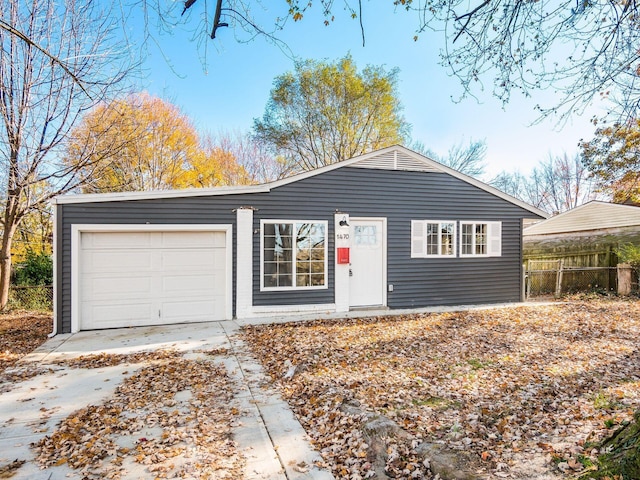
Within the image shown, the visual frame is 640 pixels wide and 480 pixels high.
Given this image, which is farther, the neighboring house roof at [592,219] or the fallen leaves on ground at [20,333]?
the neighboring house roof at [592,219]

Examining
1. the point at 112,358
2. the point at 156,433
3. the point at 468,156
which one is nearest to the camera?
the point at 156,433

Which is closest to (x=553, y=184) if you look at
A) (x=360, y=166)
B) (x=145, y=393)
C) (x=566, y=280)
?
(x=566, y=280)

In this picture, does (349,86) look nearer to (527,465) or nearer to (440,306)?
(440,306)

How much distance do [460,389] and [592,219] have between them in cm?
1507

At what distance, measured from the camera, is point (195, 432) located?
10.2 feet

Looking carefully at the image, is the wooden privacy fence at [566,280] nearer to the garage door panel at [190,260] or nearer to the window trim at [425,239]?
A: the window trim at [425,239]

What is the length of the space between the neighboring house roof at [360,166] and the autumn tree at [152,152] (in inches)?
146

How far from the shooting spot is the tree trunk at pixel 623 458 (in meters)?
1.84

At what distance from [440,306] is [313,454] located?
289 inches

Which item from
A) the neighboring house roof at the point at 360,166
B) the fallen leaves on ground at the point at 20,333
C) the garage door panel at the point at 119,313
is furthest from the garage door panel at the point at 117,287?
the neighboring house roof at the point at 360,166

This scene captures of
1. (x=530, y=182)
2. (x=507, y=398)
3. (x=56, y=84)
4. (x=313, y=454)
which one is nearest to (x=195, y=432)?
(x=313, y=454)

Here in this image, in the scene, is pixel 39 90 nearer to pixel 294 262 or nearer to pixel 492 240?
pixel 294 262

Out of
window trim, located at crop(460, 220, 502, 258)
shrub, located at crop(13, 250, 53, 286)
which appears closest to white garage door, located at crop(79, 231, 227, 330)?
shrub, located at crop(13, 250, 53, 286)

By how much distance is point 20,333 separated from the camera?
270 inches
